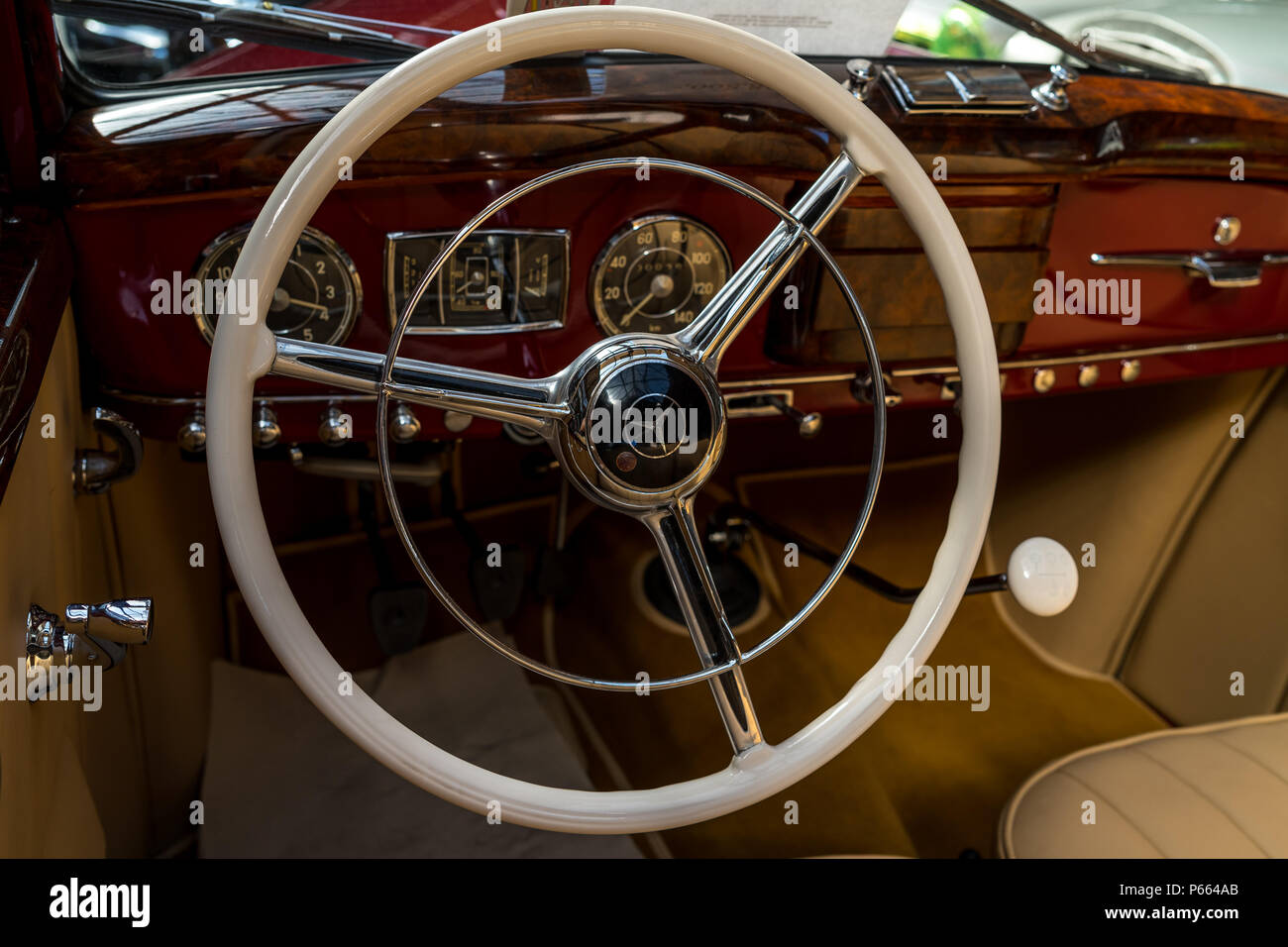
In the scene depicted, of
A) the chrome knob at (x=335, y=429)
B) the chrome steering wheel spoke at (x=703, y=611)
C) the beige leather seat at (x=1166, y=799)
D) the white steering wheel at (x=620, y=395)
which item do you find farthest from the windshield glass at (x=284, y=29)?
the beige leather seat at (x=1166, y=799)

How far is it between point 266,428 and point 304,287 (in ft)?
0.46

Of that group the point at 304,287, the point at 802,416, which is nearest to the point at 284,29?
the point at 304,287

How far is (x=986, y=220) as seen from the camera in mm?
1213

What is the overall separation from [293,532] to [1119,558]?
1.37 metres

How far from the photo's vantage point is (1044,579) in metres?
1.07

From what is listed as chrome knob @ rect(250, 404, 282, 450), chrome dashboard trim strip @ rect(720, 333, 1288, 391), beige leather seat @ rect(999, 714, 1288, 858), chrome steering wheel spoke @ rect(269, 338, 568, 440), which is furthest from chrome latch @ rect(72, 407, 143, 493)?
beige leather seat @ rect(999, 714, 1288, 858)

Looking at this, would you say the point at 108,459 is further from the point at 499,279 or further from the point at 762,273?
the point at 762,273

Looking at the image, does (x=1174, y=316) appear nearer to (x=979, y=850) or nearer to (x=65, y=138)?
(x=979, y=850)

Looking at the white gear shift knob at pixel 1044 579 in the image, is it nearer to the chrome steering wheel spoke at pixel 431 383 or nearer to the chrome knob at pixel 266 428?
the chrome steering wheel spoke at pixel 431 383

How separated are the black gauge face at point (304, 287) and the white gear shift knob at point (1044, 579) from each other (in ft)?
2.33

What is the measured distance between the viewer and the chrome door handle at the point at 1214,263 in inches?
52.9

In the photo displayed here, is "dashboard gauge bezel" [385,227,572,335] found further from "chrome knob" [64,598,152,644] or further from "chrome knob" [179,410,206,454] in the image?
"chrome knob" [64,598,152,644]

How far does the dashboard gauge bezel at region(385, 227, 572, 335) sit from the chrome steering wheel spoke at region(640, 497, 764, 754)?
1.01 feet

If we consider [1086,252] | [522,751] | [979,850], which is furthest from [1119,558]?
[522,751]
